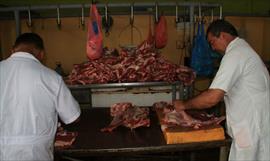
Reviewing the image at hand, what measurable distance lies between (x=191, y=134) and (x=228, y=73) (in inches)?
23.3

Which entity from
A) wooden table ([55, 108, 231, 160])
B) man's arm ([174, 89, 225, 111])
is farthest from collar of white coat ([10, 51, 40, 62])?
man's arm ([174, 89, 225, 111])

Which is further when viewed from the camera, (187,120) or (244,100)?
(187,120)

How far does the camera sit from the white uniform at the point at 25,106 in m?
2.03

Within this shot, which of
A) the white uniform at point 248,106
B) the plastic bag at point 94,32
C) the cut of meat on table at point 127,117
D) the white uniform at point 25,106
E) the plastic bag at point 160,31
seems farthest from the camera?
the plastic bag at point 160,31

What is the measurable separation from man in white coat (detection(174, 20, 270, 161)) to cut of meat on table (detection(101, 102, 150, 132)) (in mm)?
577

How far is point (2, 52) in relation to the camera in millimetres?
6102

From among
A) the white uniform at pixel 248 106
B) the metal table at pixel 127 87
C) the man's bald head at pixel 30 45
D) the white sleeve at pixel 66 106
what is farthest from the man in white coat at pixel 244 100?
the man's bald head at pixel 30 45

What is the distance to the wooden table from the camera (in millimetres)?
2320

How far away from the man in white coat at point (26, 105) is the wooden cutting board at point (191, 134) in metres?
0.97

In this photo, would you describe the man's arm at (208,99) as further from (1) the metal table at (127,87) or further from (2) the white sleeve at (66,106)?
(2) the white sleeve at (66,106)

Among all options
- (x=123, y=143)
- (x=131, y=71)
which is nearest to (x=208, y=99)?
(x=123, y=143)

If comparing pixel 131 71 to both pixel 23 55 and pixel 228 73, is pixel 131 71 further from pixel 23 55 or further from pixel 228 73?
pixel 23 55

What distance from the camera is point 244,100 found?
2473 millimetres

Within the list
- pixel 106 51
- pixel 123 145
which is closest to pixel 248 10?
pixel 106 51
